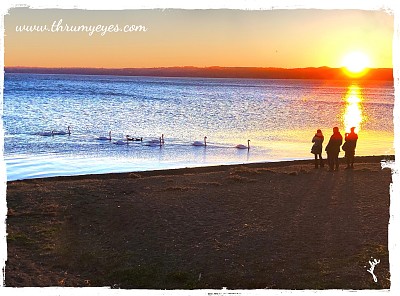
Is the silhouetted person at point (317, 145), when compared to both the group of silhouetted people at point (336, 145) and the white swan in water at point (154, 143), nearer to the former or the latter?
the group of silhouetted people at point (336, 145)

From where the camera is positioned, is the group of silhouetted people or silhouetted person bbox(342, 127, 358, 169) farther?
silhouetted person bbox(342, 127, 358, 169)

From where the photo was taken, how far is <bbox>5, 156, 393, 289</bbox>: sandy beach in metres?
9.35

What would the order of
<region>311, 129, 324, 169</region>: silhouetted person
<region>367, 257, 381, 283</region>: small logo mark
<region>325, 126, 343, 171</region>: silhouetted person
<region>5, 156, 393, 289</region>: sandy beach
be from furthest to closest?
<region>311, 129, 324, 169</region>: silhouetted person → <region>325, 126, 343, 171</region>: silhouetted person → <region>5, 156, 393, 289</region>: sandy beach → <region>367, 257, 381, 283</region>: small logo mark

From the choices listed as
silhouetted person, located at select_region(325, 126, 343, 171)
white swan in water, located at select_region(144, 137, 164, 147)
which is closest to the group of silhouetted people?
silhouetted person, located at select_region(325, 126, 343, 171)

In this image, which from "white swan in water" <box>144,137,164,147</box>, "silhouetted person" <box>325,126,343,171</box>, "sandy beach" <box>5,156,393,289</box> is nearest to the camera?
"sandy beach" <box>5,156,393,289</box>

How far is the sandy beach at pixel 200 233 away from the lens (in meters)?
9.35

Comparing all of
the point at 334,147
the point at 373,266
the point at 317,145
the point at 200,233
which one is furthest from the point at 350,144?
the point at 373,266

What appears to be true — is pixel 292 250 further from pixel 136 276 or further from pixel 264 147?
pixel 264 147

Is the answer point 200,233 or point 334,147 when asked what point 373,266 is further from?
point 334,147

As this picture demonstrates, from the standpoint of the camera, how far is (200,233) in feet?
38.5

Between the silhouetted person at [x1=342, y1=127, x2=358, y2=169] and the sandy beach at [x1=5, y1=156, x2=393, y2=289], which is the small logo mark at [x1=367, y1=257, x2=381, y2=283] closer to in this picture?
the sandy beach at [x1=5, y1=156, x2=393, y2=289]

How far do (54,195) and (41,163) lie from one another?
10.7m

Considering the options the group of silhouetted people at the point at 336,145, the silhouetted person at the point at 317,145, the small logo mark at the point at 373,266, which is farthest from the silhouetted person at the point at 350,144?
the small logo mark at the point at 373,266

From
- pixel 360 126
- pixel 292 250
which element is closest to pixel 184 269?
pixel 292 250
